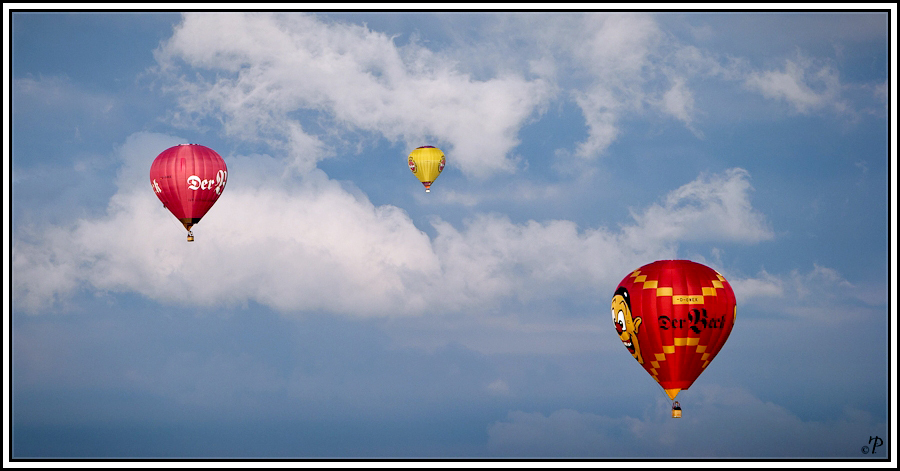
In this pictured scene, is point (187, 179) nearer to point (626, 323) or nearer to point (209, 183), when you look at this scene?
point (209, 183)

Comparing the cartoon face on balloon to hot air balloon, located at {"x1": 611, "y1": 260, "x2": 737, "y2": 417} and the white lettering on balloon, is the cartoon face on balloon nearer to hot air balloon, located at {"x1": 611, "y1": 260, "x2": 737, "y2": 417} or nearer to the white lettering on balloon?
hot air balloon, located at {"x1": 611, "y1": 260, "x2": 737, "y2": 417}

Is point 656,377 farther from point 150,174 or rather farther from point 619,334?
point 150,174

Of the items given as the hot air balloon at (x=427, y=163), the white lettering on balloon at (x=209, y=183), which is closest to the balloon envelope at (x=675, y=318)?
the white lettering on balloon at (x=209, y=183)

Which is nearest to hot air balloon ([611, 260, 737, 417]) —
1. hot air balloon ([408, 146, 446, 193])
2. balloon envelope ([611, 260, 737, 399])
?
balloon envelope ([611, 260, 737, 399])

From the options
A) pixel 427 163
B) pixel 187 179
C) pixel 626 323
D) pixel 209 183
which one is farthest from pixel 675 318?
pixel 427 163
